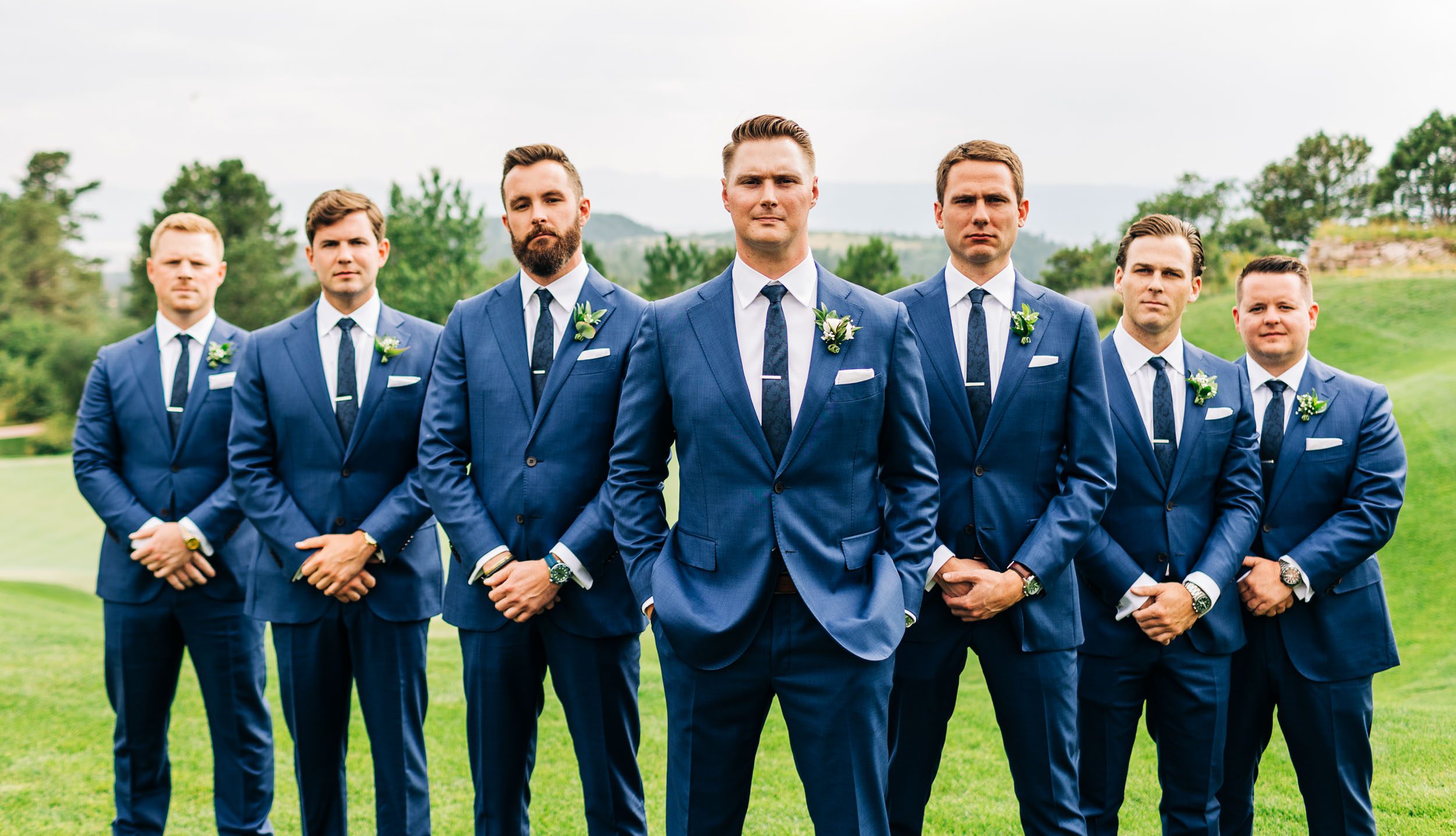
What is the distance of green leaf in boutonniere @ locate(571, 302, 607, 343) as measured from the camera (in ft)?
13.9

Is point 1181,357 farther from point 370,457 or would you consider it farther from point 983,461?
point 370,457

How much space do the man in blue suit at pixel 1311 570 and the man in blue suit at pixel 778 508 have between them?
1.97 meters

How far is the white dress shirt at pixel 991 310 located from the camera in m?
4.07

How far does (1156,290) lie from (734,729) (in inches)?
102

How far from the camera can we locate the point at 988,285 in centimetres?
412

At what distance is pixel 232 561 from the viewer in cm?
513

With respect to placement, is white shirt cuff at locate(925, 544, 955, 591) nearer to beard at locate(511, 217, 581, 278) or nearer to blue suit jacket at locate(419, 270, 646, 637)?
blue suit jacket at locate(419, 270, 646, 637)

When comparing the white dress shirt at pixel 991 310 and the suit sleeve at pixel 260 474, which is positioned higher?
the white dress shirt at pixel 991 310

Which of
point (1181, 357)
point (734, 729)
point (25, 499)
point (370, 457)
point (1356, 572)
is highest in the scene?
point (1181, 357)

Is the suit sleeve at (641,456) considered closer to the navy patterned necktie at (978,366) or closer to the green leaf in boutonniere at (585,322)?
the green leaf in boutonniere at (585,322)

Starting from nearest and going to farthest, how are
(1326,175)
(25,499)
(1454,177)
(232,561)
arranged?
(232,561)
(25,499)
(1454,177)
(1326,175)

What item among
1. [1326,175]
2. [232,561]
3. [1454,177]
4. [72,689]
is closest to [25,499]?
[72,689]

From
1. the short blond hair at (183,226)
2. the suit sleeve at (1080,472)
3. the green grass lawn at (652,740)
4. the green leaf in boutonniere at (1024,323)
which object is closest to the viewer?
the suit sleeve at (1080,472)

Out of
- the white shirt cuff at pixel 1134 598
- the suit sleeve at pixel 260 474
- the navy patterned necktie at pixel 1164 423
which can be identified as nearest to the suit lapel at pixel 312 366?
the suit sleeve at pixel 260 474
